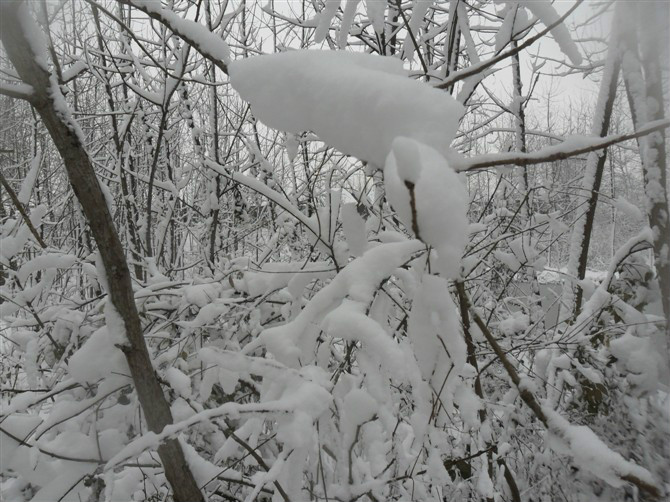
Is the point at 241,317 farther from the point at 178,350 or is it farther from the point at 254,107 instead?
the point at 254,107

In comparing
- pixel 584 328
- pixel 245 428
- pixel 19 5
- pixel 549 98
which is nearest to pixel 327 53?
pixel 19 5

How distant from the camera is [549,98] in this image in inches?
302

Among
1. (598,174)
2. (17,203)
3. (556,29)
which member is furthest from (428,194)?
(598,174)

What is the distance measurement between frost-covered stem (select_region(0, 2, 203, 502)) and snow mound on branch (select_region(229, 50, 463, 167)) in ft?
1.11

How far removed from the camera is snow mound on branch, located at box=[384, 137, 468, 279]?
469 millimetres

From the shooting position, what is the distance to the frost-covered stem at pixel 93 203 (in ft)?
2.43

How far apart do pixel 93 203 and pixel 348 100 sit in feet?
1.75

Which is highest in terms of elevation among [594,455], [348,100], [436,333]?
[348,100]

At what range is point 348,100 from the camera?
646 millimetres

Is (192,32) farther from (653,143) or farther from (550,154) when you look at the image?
(653,143)

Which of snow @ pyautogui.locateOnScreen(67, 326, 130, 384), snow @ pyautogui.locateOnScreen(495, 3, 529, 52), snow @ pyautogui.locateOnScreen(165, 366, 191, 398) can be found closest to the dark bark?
snow @ pyautogui.locateOnScreen(495, 3, 529, 52)

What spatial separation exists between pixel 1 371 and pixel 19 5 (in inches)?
144

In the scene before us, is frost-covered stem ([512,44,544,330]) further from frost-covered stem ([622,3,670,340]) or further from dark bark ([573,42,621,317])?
frost-covered stem ([622,3,670,340])

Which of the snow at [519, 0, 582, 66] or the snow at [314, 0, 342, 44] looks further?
the snow at [314, 0, 342, 44]
